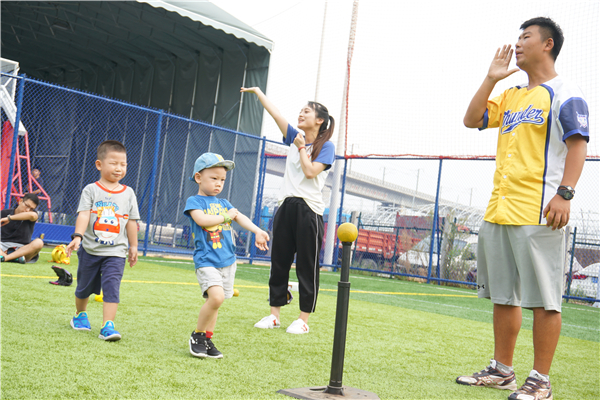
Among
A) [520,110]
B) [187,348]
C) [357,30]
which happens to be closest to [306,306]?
[187,348]

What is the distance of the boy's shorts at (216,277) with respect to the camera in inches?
118

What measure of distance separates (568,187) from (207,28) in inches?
509

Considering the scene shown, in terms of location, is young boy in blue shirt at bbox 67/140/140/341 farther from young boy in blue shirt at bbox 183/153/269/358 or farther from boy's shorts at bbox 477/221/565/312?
boy's shorts at bbox 477/221/565/312

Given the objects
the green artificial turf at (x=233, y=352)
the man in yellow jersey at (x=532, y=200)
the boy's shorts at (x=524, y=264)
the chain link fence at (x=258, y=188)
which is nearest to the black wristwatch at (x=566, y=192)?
the man in yellow jersey at (x=532, y=200)

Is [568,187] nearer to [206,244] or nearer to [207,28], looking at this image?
[206,244]

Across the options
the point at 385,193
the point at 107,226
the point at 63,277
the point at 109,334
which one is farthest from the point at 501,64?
the point at 385,193

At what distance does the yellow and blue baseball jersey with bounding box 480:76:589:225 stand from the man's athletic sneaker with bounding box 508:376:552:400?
80 cm

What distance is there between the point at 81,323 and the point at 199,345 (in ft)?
3.04

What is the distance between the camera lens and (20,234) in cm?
700

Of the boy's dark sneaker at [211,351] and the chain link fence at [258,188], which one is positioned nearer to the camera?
the boy's dark sneaker at [211,351]

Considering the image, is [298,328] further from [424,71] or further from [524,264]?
[424,71]

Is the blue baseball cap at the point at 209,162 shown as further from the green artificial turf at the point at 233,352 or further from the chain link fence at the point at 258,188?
the chain link fence at the point at 258,188

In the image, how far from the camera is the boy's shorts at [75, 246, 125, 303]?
3.34 m

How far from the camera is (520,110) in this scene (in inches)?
116
